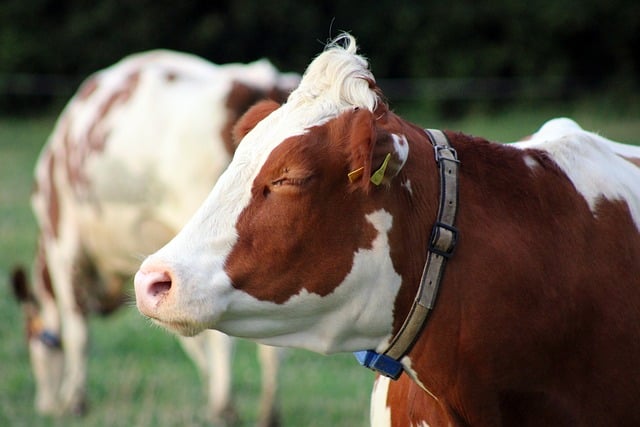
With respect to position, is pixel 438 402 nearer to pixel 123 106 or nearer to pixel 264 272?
pixel 264 272

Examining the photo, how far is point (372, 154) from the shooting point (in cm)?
254

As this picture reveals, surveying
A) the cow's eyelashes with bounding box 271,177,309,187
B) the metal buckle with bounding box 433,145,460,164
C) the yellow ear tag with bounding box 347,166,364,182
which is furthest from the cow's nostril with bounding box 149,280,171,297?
A: the metal buckle with bounding box 433,145,460,164

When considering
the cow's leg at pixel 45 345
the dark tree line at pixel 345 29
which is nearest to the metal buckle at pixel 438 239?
the cow's leg at pixel 45 345

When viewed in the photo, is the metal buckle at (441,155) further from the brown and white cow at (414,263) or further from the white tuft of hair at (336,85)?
the white tuft of hair at (336,85)

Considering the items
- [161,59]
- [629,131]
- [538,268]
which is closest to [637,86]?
[629,131]

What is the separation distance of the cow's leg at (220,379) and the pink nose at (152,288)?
3.70 metres

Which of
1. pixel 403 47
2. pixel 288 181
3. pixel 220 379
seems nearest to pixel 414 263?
pixel 288 181

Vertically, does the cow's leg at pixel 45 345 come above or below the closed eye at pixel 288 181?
below

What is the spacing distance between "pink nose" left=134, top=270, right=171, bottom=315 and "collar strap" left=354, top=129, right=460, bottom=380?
0.54 meters

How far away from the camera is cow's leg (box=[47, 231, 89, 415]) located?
7215mm

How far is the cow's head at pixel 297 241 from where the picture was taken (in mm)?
2553

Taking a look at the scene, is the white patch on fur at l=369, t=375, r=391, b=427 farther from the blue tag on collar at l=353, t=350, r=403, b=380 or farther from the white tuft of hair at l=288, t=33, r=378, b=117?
the white tuft of hair at l=288, t=33, r=378, b=117

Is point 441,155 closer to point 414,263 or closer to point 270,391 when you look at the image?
point 414,263

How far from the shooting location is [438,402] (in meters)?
2.78
